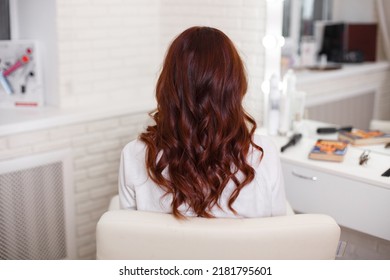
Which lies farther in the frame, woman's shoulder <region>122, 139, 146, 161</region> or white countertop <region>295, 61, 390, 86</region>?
white countertop <region>295, 61, 390, 86</region>

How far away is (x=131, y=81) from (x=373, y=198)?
49.0 inches

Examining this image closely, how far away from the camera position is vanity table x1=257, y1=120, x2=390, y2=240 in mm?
1572

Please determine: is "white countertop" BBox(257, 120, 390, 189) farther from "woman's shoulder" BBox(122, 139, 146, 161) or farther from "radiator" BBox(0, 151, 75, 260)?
"radiator" BBox(0, 151, 75, 260)

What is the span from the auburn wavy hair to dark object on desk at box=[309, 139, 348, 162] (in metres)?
0.60

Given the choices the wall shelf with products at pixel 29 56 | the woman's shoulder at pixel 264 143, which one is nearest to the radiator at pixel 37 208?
the wall shelf with products at pixel 29 56

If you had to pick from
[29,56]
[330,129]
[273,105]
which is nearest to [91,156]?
[29,56]

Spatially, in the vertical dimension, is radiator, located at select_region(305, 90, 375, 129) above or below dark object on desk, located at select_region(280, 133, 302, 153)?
above

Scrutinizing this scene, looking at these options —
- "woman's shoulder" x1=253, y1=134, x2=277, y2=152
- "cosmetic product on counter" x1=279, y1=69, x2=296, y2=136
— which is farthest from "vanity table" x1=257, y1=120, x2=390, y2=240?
"woman's shoulder" x1=253, y1=134, x2=277, y2=152

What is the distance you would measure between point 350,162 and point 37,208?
1156mm

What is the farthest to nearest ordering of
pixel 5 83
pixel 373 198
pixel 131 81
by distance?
pixel 131 81
pixel 5 83
pixel 373 198

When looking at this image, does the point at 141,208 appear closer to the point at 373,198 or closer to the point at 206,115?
the point at 206,115

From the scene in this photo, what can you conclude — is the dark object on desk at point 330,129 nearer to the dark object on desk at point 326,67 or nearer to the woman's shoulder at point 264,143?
the dark object on desk at point 326,67

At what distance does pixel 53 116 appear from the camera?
1983 mm
